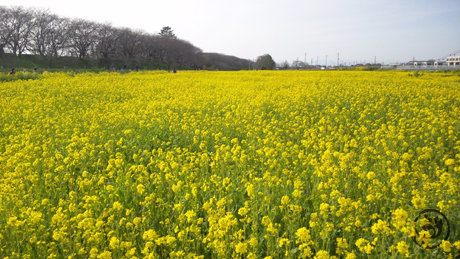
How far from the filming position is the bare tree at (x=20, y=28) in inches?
1909

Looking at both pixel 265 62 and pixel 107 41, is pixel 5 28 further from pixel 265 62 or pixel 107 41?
pixel 265 62

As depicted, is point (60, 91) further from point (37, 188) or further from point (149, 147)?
point (37, 188)

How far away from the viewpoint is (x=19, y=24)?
4881 cm

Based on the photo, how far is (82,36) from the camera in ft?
186

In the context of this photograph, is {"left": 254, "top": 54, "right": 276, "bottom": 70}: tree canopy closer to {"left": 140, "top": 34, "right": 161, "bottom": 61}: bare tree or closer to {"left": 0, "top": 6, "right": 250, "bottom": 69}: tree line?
{"left": 0, "top": 6, "right": 250, "bottom": 69}: tree line

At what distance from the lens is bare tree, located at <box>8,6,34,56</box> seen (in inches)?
1909

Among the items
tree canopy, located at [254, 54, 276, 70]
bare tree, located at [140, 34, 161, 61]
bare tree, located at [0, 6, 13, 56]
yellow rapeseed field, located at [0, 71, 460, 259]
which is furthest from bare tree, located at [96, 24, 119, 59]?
yellow rapeseed field, located at [0, 71, 460, 259]

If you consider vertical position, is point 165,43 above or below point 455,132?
above

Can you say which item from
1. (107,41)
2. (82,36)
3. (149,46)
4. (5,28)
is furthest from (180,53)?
(5,28)

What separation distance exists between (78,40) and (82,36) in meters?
1.08

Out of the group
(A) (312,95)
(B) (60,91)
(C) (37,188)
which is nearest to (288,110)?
(A) (312,95)

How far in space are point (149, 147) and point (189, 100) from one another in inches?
204

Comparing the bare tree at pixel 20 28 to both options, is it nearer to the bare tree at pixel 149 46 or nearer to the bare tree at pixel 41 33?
the bare tree at pixel 41 33

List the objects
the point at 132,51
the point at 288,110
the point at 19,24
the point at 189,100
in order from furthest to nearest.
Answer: the point at 132,51
the point at 19,24
the point at 189,100
the point at 288,110
